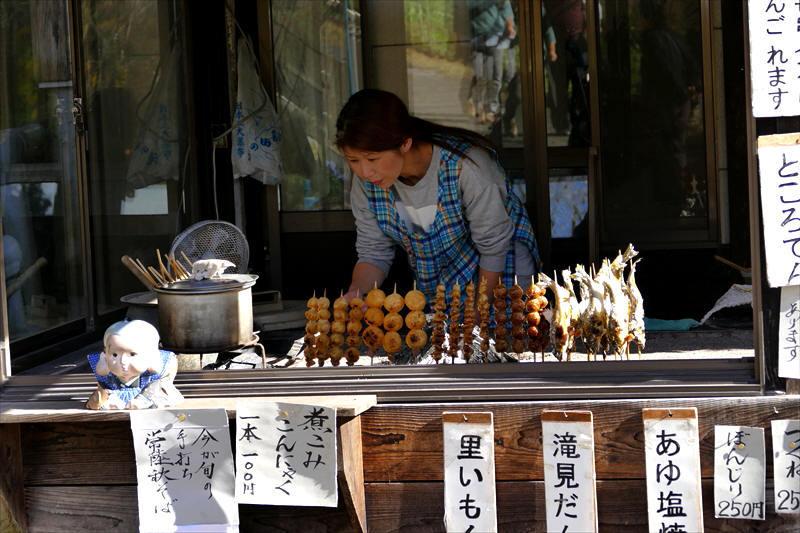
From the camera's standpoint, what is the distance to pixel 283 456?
338 centimetres

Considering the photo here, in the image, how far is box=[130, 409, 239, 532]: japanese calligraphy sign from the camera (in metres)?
3.38

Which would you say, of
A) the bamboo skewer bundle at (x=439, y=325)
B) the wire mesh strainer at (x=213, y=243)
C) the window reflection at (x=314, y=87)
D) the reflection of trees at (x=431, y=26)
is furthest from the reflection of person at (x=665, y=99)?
the bamboo skewer bundle at (x=439, y=325)

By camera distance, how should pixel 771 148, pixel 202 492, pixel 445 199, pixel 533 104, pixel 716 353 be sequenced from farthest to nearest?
pixel 533 104
pixel 445 199
pixel 716 353
pixel 202 492
pixel 771 148

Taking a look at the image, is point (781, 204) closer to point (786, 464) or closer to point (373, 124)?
point (786, 464)

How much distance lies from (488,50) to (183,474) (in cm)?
439

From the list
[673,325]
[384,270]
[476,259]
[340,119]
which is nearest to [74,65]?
[340,119]

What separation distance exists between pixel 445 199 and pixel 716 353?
1.53 metres

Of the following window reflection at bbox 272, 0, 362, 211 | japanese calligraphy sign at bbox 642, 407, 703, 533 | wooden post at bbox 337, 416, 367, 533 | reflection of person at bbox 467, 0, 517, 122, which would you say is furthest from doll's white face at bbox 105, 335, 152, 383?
reflection of person at bbox 467, 0, 517, 122

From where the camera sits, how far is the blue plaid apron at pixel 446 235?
5047 millimetres

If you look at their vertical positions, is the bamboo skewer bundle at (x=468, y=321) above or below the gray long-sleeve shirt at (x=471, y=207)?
below

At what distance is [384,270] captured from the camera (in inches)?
204

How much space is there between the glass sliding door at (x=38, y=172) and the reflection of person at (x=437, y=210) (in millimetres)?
1519

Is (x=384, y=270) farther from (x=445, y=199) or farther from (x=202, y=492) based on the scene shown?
(x=202, y=492)

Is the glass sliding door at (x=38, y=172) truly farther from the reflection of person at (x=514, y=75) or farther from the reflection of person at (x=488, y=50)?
the reflection of person at (x=514, y=75)
